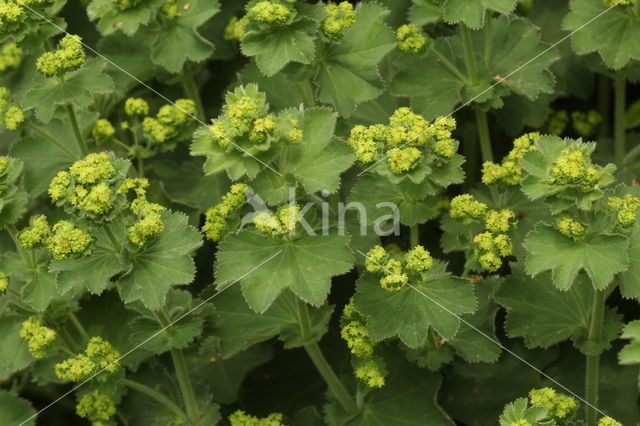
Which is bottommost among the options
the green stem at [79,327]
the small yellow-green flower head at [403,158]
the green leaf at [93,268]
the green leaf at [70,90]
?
the green stem at [79,327]

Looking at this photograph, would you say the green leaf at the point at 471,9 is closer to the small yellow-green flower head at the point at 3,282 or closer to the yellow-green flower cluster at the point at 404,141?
the yellow-green flower cluster at the point at 404,141

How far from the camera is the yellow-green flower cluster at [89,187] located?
9.44ft

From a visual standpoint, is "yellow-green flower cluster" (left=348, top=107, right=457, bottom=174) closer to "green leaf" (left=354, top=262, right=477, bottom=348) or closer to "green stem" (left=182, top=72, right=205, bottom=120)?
"green leaf" (left=354, top=262, right=477, bottom=348)

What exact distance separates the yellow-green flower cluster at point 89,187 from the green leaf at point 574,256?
4.47ft

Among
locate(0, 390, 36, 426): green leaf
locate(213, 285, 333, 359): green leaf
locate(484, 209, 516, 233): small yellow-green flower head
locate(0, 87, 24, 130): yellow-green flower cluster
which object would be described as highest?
locate(0, 87, 24, 130): yellow-green flower cluster

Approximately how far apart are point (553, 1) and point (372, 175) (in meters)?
1.79

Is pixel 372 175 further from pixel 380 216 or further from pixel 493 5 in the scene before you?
pixel 493 5

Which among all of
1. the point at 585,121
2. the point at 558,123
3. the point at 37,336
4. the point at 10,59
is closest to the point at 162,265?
the point at 37,336

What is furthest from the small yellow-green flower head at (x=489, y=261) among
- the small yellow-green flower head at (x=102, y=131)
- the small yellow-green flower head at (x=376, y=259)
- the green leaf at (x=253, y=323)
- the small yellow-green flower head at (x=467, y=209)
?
the small yellow-green flower head at (x=102, y=131)

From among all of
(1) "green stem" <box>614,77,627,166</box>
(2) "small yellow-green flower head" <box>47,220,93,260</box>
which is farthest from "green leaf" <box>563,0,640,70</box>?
(2) "small yellow-green flower head" <box>47,220,93,260</box>

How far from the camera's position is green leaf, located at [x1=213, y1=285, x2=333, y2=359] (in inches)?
134

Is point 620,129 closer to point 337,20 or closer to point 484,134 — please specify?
point 484,134

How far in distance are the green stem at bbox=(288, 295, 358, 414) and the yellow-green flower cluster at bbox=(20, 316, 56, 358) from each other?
0.91 metres

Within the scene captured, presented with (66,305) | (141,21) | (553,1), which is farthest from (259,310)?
(553,1)
